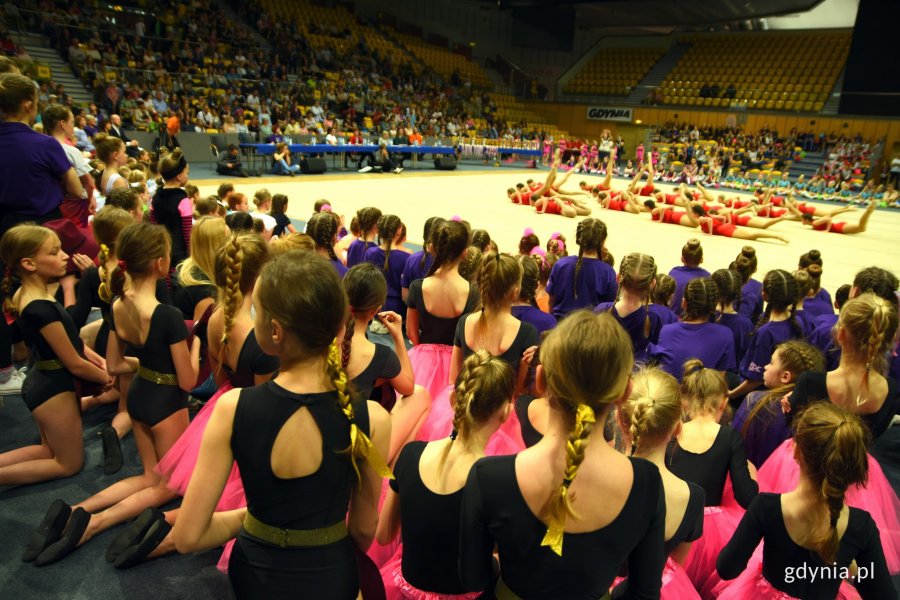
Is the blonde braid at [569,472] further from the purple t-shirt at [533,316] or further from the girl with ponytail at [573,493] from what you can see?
the purple t-shirt at [533,316]

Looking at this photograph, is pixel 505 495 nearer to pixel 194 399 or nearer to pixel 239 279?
pixel 239 279

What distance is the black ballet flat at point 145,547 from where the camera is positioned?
2.14 meters

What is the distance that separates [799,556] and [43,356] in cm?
307

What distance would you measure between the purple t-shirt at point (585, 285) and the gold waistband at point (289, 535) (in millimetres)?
2845

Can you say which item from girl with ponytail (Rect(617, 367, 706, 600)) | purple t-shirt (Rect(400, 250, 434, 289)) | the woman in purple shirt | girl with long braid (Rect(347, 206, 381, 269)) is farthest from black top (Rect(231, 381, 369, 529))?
the woman in purple shirt

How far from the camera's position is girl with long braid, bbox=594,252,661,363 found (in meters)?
3.29

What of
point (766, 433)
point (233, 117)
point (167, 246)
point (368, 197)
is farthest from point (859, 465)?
point (233, 117)

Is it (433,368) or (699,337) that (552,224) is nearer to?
(699,337)

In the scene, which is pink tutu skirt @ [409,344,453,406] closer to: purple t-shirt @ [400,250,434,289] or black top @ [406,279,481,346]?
black top @ [406,279,481,346]

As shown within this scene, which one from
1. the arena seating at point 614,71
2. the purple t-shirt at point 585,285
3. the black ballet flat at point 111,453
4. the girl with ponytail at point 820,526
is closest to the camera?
the girl with ponytail at point 820,526

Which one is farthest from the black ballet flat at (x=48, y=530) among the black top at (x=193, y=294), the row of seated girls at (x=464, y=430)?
the black top at (x=193, y=294)

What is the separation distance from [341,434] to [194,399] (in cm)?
263

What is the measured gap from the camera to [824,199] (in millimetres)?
17375

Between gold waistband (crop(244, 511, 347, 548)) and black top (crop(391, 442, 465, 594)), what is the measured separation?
28cm
